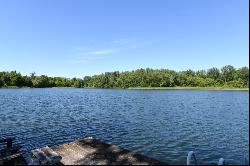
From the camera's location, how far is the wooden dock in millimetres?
16062

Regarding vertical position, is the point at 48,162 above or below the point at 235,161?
above

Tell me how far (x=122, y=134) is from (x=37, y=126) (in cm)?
1377

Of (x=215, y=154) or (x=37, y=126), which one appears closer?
(x=215, y=154)

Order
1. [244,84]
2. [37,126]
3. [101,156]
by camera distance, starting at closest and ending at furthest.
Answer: [101,156], [37,126], [244,84]

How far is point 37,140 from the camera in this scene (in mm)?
29766

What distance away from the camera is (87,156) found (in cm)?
1781

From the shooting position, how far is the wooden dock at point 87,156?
632 inches

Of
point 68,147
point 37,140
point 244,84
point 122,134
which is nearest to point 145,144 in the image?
point 122,134

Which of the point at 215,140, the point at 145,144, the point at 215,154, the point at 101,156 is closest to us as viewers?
the point at 101,156

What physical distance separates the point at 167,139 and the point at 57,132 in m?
14.1

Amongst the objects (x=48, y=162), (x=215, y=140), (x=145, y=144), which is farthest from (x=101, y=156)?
(x=215, y=140)

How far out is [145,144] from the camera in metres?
27.9

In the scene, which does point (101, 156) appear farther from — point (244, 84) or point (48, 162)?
point (244, 84)

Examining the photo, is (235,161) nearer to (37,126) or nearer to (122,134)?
(122,134)
